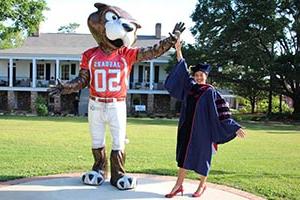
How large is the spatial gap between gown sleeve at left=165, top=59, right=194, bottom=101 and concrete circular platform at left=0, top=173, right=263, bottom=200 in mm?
1481

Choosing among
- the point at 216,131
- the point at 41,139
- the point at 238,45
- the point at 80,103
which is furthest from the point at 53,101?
the point at 216,131

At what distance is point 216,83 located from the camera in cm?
3703

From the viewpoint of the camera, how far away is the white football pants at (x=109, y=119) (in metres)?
6.68

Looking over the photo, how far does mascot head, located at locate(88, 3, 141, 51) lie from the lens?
21.6 ft

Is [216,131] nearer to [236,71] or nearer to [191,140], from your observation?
[191,140]

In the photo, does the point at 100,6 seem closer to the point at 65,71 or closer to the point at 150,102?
the point at 150,102

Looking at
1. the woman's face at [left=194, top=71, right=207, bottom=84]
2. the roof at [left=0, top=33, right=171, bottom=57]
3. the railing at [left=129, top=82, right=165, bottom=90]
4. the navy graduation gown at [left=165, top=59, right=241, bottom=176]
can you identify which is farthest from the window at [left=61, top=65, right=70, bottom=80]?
the navy graduation gown at [left=165, top=59, right=241, bottom=176]

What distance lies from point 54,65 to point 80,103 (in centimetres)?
596

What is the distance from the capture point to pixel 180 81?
21.2 feet

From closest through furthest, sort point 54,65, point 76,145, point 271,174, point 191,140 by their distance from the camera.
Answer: point 191,140 → point 271,174 → point 76,145 → point 54,65

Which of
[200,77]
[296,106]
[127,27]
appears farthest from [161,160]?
[296,106]

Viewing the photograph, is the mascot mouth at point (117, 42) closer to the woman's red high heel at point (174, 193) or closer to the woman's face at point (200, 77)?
the woman's face at point (200, 77)

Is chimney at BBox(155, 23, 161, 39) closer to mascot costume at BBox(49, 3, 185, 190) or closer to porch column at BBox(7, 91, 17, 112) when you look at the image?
porch column at BBox(7, 91, 17, 112)

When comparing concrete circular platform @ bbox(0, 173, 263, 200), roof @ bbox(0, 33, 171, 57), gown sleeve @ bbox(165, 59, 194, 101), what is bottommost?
concrete circular platform @ bbox(0, 173, 263, 200)
